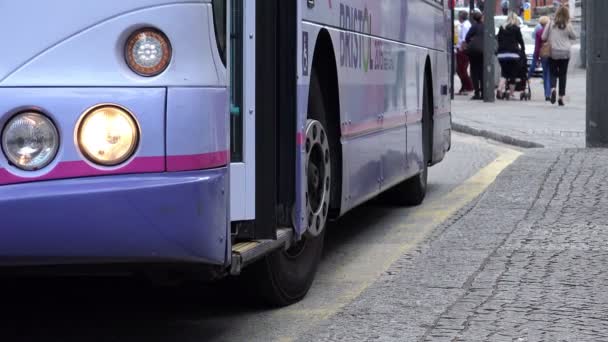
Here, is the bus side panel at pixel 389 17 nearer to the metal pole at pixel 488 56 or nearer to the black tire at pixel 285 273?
the black tire at pixel 285 273

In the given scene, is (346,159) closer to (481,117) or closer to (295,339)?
(295,339)

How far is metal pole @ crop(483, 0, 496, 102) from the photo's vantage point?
84.1 feet

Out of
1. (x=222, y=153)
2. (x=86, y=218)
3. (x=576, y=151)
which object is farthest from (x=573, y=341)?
(x=576, y=151)

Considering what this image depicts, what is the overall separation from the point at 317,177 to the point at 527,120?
15146 millimetres

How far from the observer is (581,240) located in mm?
8188

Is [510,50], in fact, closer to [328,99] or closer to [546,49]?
[546,49]

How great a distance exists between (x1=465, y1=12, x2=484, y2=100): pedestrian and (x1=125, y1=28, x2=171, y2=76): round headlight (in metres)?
22.8

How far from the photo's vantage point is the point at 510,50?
1041 inches

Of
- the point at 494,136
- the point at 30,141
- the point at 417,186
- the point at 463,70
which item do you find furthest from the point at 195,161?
the point at 463,70

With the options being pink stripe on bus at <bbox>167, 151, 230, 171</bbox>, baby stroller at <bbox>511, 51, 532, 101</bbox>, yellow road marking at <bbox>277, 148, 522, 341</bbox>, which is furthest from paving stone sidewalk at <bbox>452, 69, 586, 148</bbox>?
pink stripe on bus at <bbox>167, 151, 230, 171</bbox>

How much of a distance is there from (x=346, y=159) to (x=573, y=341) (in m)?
1.96

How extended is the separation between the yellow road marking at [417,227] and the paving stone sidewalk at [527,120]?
97.8 inches

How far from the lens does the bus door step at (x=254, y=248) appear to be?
5.12 m

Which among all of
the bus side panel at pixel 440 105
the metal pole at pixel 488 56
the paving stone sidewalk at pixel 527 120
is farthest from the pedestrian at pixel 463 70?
the bus side panel at pixel 440 105
